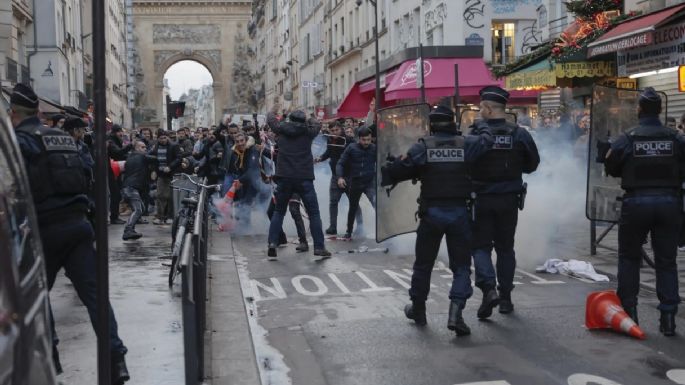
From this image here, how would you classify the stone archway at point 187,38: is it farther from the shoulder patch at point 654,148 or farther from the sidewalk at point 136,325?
the shoulder patch at point 654,148

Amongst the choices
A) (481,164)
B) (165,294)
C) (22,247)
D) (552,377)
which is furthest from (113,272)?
(22,247)

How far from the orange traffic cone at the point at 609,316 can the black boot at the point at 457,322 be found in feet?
3.19

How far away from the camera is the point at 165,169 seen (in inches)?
635

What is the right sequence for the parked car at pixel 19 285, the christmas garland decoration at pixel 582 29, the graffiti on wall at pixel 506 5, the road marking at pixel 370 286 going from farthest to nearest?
the graffiti on wall at pixel 506 5
the christmas garland decoration at pixel 582 29
the road marking at pixel 370 286
the parked car at pixel 19 285

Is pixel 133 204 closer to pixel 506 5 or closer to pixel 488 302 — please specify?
pixel 488 302

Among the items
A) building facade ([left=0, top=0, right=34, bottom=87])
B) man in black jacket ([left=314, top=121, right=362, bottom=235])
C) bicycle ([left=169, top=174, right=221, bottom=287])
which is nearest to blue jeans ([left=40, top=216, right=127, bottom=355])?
bicycle ([left=169, top=174, right=221, bottom=287])

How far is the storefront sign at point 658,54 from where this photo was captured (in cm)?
1405

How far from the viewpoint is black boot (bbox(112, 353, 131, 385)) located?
5.15 metres

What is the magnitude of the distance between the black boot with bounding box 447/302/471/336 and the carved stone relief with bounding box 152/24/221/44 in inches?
3550

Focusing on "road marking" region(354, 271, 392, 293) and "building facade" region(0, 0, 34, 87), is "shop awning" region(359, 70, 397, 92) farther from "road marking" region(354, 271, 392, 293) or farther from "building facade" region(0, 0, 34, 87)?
"road marking" region(354, 271, 392, 293)

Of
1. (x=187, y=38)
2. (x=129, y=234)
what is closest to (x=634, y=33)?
(x=129, y=234)

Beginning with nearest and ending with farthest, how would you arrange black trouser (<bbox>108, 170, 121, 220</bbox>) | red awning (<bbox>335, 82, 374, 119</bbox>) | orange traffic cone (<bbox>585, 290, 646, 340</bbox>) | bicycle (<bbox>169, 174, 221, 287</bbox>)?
orange traffic cone (<bbox>585, 290, 646, 340</bbox>) < bicycle (<bbox>169, 174, 221, 287</bbox>) < black trouser (<bbox>108, 170, 121, 220</bbox>) < red awning (<bbox>335, 82, 374, 119</bbox>)

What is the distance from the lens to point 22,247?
7.46ft

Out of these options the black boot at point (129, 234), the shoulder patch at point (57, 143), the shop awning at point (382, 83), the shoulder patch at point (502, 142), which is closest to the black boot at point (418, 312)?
the shoulder patch at point (502, 142)
